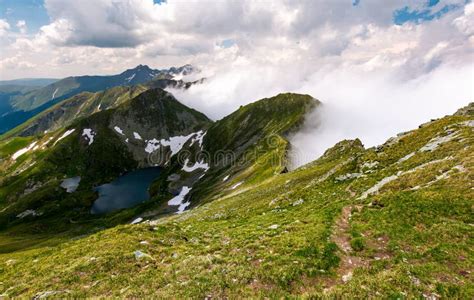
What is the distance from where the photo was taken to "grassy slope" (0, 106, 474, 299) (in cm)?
1483

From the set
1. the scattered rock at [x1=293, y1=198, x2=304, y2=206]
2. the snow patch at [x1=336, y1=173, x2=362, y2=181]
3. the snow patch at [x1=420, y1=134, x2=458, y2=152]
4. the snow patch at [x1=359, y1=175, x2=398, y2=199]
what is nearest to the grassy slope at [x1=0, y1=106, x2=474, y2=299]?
the snow patch at [x1=359, y1=175, x2=398, y2=199]

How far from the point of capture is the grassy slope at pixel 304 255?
1483cm

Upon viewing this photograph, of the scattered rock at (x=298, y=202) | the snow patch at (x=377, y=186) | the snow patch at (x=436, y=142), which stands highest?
the snow patch at (x=436, y=142)

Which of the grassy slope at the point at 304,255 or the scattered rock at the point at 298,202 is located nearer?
the grassy slope at the point at 304,255

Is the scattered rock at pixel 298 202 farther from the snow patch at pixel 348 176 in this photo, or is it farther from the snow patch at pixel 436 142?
the snow patch at pixel 436 142

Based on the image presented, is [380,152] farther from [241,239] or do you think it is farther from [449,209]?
[241,239]

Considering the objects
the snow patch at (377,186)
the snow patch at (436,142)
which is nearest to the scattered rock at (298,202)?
the snow patch at (377,186)

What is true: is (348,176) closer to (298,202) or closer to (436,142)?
(298,202)

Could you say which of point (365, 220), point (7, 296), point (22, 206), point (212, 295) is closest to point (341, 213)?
point (365, 220)

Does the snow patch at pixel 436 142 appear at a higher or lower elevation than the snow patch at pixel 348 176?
higher

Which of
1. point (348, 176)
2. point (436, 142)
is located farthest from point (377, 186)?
point (436, 142)

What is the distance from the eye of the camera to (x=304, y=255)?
707 inches

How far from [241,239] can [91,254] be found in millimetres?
11414

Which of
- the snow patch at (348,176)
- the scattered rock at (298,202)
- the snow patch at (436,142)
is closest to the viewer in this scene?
the scattered rock at (298,202)
